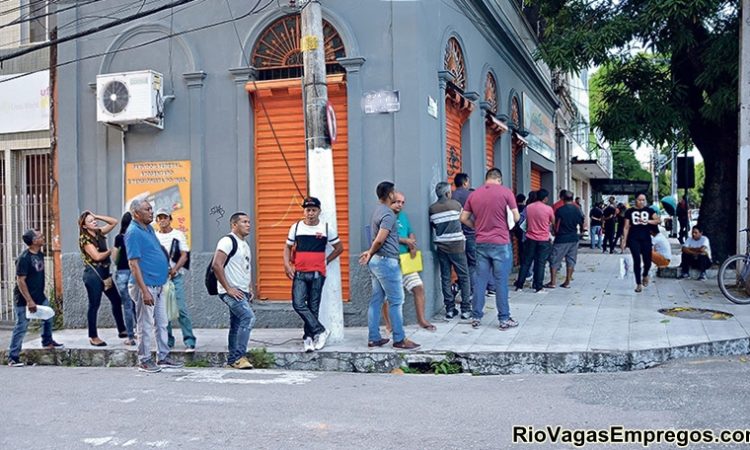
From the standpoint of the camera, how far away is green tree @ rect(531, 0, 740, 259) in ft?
43.2

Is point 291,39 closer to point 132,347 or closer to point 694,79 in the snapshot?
point 132,347

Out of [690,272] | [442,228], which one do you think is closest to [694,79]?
[690,272]

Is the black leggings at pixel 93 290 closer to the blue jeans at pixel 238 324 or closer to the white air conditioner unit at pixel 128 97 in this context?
the blue jeans at pixel 238 324

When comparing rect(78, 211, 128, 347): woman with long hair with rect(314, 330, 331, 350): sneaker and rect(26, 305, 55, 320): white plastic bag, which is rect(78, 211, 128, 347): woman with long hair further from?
rect(314, 330, 331, 350): sneaker

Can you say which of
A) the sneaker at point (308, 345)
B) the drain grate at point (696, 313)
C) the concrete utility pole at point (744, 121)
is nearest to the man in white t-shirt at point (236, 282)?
the sneaker at point (308, 345)

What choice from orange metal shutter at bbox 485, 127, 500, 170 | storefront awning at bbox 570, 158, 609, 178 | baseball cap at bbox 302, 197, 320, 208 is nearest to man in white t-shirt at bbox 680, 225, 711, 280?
orange metal shutter at bbox 485, 127, 500, 170

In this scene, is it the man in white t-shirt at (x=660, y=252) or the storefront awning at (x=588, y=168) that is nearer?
the man in white t-shirt at (x=660, y=252)

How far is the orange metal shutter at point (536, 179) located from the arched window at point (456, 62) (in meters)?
7.41

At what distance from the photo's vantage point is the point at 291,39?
10422mm

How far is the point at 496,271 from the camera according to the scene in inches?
359

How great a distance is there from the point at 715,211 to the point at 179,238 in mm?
10810

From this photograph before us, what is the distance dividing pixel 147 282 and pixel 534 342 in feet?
14.1

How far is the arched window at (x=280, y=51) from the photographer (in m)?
10.4

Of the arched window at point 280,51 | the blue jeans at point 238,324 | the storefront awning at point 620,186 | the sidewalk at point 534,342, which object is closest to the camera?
the sidewalk at point 534,342
